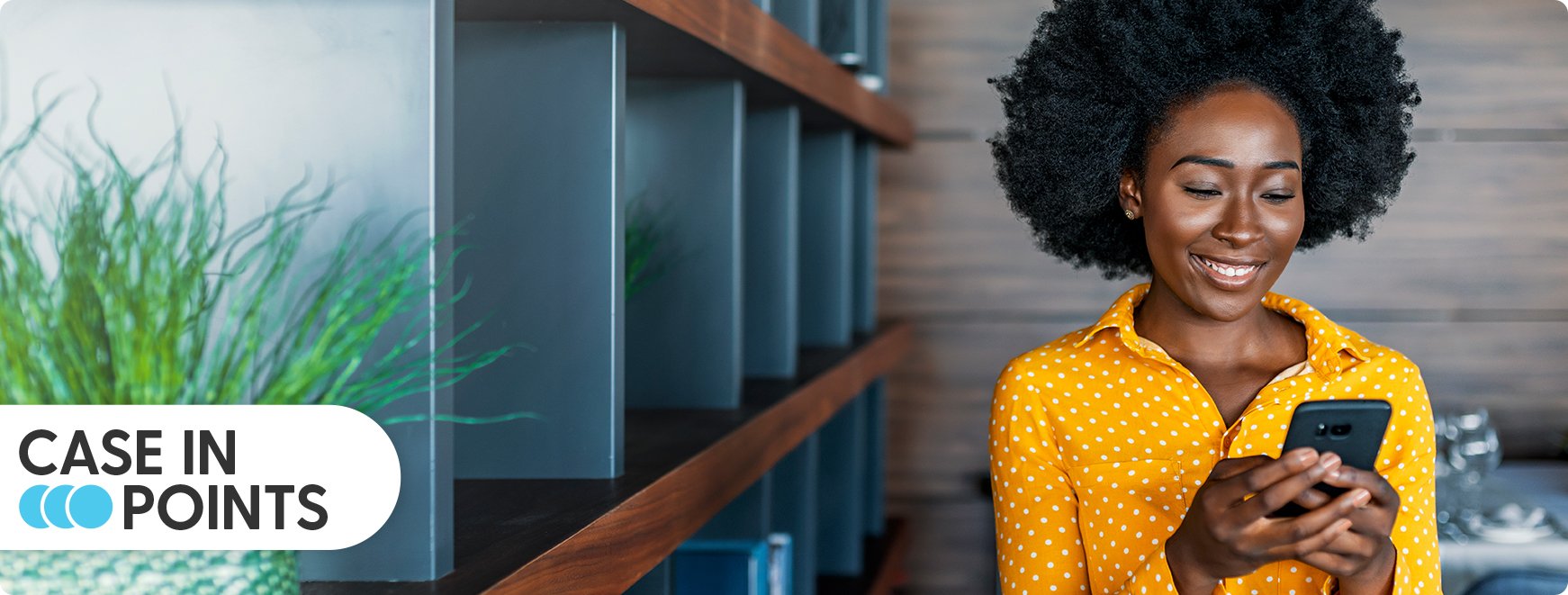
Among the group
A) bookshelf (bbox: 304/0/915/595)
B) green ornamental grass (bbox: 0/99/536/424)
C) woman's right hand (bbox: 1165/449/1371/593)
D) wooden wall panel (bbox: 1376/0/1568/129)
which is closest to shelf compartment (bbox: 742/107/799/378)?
bookshelf (bbox: 304/0/915/595)

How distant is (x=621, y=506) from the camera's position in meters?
1.00

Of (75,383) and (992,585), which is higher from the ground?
(75,383)

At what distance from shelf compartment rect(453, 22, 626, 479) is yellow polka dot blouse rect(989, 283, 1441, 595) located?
347mm

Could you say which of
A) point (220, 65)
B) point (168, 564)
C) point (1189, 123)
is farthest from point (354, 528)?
point (1189, 123)

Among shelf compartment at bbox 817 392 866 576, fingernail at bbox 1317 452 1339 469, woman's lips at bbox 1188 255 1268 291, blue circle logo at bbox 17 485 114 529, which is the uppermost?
woman's lips at bbox 1188 255 1268 291

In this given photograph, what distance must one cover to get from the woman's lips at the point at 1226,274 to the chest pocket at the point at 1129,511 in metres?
0.16

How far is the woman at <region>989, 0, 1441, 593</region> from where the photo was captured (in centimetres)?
108

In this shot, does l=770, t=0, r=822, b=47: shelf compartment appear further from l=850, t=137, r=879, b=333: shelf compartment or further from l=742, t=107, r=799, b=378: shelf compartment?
l=850, t=137, r=879, b=333: shelf compartment

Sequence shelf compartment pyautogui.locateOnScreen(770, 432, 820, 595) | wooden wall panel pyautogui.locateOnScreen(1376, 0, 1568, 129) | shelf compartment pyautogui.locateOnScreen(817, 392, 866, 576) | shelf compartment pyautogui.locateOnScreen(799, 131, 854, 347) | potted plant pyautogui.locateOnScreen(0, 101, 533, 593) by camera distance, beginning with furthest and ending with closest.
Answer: wooden wall panel pyautogui.locateOnScreen(1376, 0, 1568, 129) < shelf compartment pyautogui.locateOnScreen(817, 392, 866, 576) < shelf compartment pyautogui.locateOnScreen(799, 131, 854, 347) < shelf compartment pyautogui.locateOnScreen(770, 432, 820, 595) < potted plant pyautogui.locateOnScreen(0, 101, 533, 593)

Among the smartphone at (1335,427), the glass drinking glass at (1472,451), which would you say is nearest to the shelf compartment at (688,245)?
the smartphone at (1335,427)

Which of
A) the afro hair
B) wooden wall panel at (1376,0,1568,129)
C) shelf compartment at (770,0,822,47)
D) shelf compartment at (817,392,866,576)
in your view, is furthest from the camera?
wooden wall panel at (1376,0,1568,129)

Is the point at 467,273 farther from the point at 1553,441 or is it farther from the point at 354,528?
the point at 1553,441

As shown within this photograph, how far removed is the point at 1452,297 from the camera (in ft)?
10.3

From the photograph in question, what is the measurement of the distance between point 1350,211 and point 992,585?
85.8 inches
